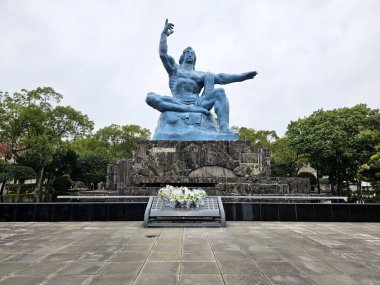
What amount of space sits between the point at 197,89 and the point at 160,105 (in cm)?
184

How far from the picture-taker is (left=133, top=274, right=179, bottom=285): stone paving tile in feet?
9.35

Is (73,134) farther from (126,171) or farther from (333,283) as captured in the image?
(333,283)

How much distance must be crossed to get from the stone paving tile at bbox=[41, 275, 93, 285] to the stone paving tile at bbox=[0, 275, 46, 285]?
86 millimetres

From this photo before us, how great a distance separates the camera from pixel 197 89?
41.6ft

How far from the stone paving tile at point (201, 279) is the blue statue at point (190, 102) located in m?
8.36

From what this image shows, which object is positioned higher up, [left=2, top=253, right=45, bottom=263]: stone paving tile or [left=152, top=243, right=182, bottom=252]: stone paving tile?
[left=152, top=243, right=182, bottom=252]: stone paving tile

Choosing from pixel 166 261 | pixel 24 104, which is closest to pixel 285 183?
pixel 166 261

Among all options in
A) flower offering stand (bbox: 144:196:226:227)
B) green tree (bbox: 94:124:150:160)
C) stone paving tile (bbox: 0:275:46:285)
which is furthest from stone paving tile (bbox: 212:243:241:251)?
green tree (bbox: 94:124:150:160)

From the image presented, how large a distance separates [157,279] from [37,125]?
2321 cm

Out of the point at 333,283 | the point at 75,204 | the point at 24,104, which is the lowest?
the point at 333,283

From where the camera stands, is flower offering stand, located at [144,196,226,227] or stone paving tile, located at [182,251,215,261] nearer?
stone paving tile, located at [182,251,215,261]

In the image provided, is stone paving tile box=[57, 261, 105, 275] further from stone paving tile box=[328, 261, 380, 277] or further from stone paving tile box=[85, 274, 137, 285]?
stone paving tile box=[328, 261, 380, 277]

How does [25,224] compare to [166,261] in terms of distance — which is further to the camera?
[25,224]

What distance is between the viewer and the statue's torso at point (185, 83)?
488 inches
